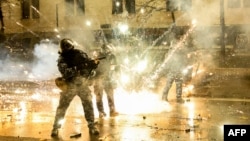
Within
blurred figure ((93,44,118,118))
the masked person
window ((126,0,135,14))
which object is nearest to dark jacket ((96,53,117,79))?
blurred figure ((93,44,118,118))

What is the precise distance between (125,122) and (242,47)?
14.3m

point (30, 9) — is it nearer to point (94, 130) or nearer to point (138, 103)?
point (138, 103)

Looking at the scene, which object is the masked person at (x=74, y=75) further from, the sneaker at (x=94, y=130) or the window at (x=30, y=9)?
the window at (x=30, y=9)

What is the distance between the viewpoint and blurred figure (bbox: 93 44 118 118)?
9555mm

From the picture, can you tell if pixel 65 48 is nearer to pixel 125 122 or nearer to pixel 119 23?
pixel 125 122

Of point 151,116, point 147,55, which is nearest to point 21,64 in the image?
point 147,55

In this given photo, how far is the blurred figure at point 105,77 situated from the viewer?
31.3ft

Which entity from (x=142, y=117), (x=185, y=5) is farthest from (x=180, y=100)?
(x=185, y=5)

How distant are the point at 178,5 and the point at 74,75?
1960 cm

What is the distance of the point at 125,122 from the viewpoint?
→ 29.3ft

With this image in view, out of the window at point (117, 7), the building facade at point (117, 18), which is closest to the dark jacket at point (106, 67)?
the building facade at point (117, 18)

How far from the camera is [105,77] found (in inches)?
383

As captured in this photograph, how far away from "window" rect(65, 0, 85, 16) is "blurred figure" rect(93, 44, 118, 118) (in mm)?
19124

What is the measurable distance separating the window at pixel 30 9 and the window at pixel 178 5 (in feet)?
33.6
